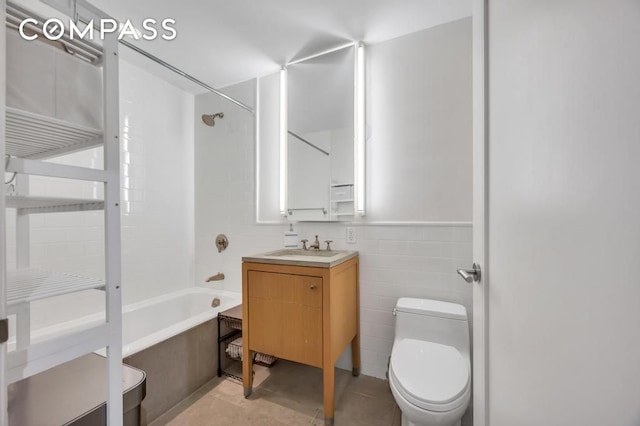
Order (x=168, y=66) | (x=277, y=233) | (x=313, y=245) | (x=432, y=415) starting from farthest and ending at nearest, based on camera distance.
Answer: (x=277, y=233) < (x=313, y=245) < (x=168, y=66) < (x=432, y=415)

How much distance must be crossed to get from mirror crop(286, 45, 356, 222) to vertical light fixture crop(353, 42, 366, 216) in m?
0.04

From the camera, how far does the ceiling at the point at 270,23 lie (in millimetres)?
1592

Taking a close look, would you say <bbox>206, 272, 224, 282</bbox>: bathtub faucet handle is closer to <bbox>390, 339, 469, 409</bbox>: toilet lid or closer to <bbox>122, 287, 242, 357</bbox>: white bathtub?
<bbox>122, 287, 242, 357</bbox>: white bathtub

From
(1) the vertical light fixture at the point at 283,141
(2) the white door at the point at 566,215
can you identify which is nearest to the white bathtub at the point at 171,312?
(1) the vertical light fixture at the point at 283,141

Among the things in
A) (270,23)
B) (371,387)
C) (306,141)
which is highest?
(270,23)

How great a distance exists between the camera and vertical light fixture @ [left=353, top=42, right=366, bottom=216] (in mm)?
1915

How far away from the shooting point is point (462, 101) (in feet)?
5.48

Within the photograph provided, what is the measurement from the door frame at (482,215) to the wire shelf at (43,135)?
49.9 inches

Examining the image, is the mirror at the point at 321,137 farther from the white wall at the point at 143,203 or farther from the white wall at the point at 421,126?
the white wall at the point at 143,203

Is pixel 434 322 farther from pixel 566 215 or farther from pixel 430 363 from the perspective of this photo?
pixel 566 215

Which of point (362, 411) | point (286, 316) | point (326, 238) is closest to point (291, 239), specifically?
point (326, 238)

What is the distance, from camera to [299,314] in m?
1.52

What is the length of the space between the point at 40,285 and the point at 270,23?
186 cm

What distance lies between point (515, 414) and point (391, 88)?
6.16 ft
